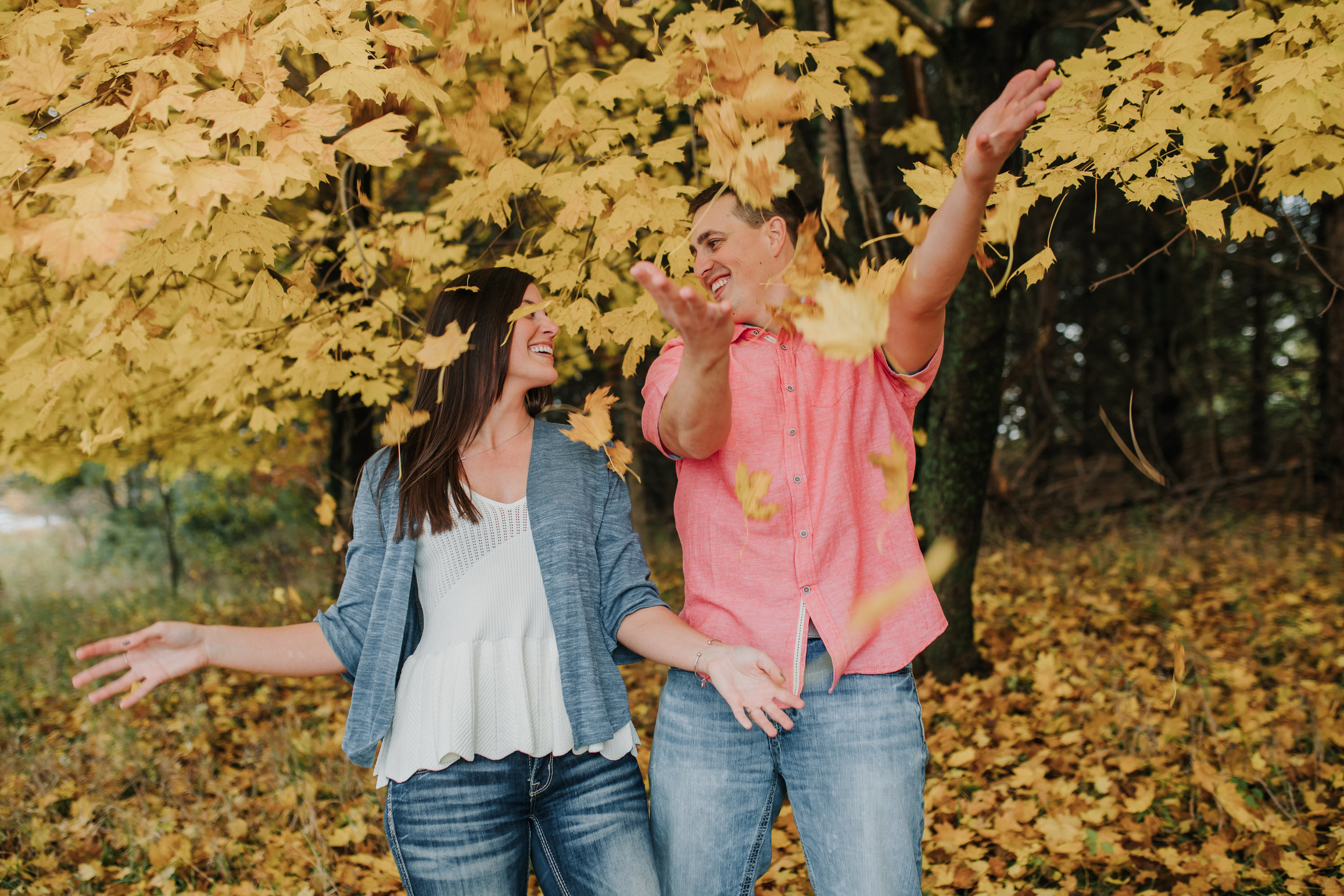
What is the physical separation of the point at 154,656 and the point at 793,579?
4.13 ft

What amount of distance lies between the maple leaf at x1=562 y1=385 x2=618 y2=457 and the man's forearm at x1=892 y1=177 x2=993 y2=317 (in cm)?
66

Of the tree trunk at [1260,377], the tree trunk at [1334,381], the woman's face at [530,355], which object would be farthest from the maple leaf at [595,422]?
the tree trunk at [1260,377]

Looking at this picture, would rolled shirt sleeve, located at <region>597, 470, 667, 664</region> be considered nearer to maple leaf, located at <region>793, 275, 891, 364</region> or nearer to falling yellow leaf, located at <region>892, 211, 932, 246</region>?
maple leaf, located at <region>793, 275, 891, 364</region>

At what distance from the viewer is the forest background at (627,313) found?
161 cm

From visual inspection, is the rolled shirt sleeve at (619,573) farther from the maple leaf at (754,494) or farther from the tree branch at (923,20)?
the tree branch at (923,20)

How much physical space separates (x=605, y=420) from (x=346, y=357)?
2.28 m

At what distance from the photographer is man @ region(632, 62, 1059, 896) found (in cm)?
142

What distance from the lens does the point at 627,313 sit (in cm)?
215

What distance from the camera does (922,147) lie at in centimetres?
461

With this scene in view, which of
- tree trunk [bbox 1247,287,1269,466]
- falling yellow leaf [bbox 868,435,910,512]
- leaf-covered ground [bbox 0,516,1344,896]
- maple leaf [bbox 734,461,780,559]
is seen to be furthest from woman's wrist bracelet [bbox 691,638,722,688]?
tree trunk [bbox 1247,287,1269,466]

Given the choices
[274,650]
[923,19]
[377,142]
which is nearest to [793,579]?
[274,650]

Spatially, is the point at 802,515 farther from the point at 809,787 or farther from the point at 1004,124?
the point at 1004,124

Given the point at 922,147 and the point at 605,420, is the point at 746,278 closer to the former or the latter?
the point at 605,420

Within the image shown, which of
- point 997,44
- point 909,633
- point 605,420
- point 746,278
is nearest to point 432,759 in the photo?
point 605,420
